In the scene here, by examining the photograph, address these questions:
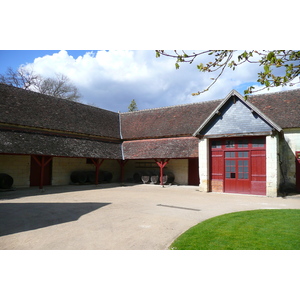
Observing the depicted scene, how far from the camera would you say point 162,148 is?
59.9 ft

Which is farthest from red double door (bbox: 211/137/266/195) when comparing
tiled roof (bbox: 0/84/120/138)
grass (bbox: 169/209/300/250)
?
tiled roof (bbox: 0/84/120/138)

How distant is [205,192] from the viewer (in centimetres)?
1447

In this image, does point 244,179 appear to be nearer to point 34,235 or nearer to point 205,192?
point 205,192

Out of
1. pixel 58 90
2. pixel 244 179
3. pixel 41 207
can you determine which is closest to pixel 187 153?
pixel 244 179

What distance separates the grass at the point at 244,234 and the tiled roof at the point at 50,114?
1287cm

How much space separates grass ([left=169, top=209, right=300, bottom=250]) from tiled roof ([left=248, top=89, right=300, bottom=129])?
891 centimetres

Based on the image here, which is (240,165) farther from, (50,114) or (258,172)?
(50,114)

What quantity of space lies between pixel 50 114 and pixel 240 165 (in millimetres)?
12626

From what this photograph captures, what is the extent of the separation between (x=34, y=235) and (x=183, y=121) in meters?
15.5

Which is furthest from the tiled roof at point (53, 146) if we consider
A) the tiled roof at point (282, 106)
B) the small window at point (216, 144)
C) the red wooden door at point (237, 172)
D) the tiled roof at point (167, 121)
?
the tiled roof at point (282, 106)

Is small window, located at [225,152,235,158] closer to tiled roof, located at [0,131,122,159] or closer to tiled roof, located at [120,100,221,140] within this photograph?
tiled roof, located at [120,100,221,140]

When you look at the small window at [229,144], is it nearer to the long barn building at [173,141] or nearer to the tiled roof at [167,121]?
the long barn building at [173,141]

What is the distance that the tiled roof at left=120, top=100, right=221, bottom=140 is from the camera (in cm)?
1914

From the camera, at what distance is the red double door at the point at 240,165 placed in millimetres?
13188
